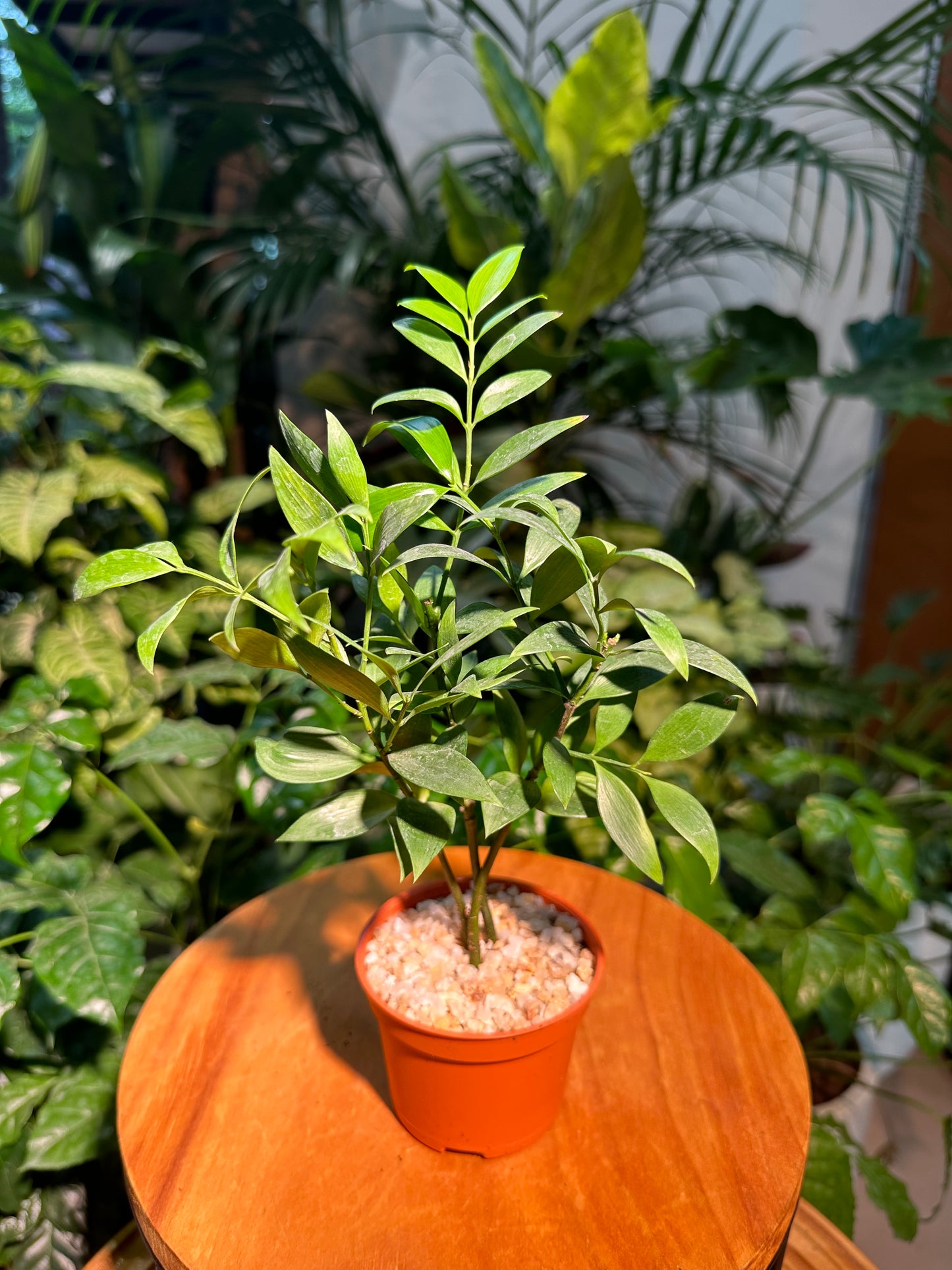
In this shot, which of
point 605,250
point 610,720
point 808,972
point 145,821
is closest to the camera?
point 610,720

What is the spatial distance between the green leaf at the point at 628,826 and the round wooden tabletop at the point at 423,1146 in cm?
22

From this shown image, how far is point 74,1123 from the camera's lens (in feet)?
2.69

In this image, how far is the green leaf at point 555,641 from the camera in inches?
18.0

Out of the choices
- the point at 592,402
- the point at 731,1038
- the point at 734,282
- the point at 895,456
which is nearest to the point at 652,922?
the point at 731,1038

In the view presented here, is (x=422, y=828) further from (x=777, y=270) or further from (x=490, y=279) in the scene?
(x=777, y=270)

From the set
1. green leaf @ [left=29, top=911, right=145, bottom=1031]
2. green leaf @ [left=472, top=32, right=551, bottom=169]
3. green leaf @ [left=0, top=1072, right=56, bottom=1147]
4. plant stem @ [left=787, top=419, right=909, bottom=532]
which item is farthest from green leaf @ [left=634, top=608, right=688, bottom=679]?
plant stem @ [left=787, top=419, right=909, bottom=532]

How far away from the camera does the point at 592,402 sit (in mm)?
1599

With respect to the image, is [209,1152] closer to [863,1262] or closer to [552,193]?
[863,1262]

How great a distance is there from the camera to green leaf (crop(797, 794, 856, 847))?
98cm

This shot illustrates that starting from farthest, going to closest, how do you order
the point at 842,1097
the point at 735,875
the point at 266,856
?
the point at 735,875
the point at 842,1097
the point at 266,856

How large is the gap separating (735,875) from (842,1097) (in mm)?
338

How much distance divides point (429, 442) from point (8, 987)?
56 centimetres

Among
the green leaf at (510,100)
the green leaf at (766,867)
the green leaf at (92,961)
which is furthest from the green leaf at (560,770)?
the green leaf at (510,100)

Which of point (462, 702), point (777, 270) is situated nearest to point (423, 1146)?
point (462, 702)
